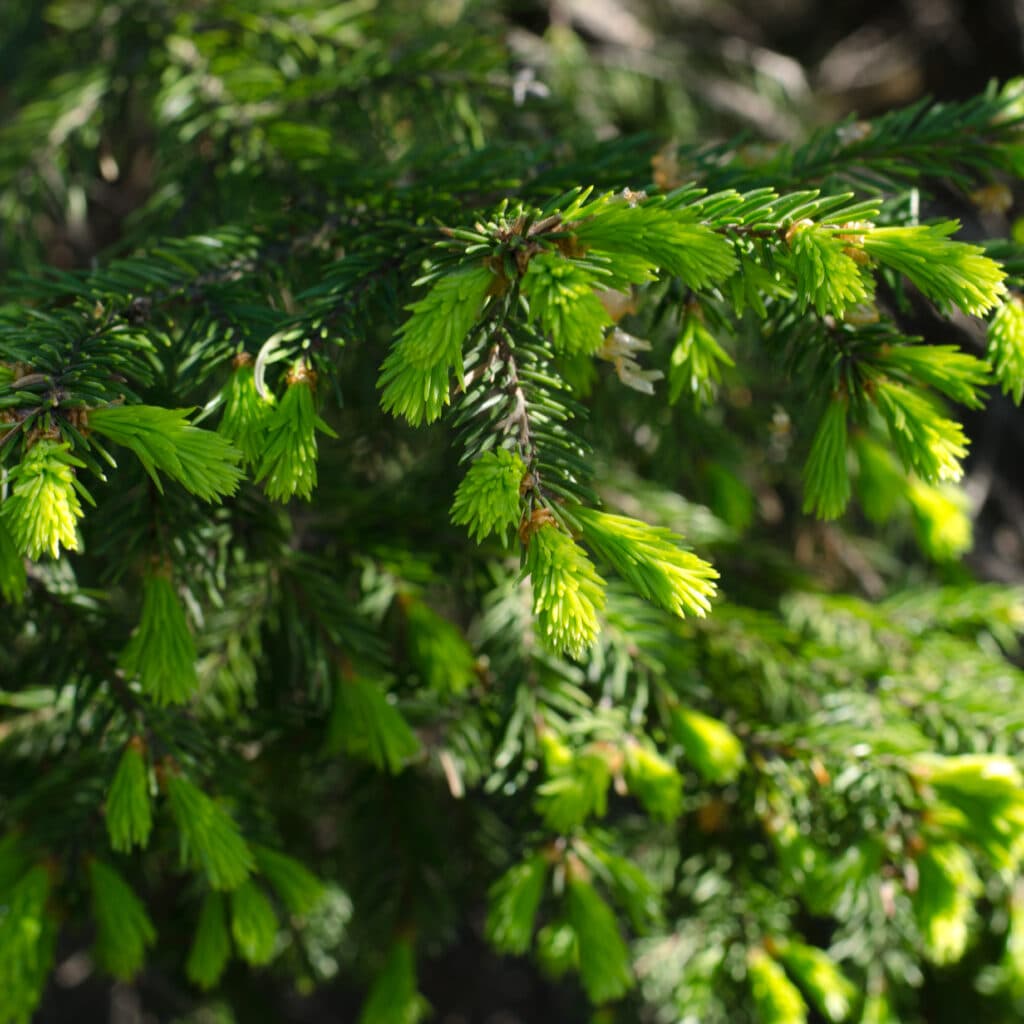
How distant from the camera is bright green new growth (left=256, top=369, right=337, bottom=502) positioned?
633mm

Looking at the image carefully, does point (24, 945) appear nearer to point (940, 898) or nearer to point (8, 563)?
point (8, 563)

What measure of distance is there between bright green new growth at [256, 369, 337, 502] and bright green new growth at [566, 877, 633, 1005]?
56cm

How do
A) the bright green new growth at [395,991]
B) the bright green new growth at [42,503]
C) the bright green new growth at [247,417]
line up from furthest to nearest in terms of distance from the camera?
the bright green new growth at [395,991] → the bright green new growth at [247,417] → the bright green new growth at [42,503]

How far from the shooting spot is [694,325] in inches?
29.8

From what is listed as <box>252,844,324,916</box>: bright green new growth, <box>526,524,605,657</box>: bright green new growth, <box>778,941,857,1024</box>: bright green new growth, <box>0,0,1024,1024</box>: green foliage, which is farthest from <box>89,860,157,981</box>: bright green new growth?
<box>778,941,857,1024</box>: bright green new growth

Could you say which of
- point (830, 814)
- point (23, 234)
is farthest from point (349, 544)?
point (23, 234)

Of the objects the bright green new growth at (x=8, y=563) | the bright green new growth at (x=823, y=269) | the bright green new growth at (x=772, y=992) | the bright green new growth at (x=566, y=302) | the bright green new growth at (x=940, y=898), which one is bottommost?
the bright green new growth at (x=772, y=992)

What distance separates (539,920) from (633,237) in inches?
48.2

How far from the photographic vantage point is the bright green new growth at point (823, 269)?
0.60 metres

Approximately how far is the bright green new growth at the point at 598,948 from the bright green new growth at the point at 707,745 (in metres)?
0.18

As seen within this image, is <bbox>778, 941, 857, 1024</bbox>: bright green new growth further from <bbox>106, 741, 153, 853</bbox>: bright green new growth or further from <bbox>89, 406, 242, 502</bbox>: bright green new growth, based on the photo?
<bbox>89, 406, 242, 502</bbox>: bright green new growth

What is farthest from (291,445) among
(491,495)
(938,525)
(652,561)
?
(938,525)

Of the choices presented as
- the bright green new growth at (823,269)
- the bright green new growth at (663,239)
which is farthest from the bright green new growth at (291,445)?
the bright green new growth at (823,269)

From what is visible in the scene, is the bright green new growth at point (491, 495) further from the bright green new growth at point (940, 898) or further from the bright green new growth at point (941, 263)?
the bright green new growth at point (940, 898)
